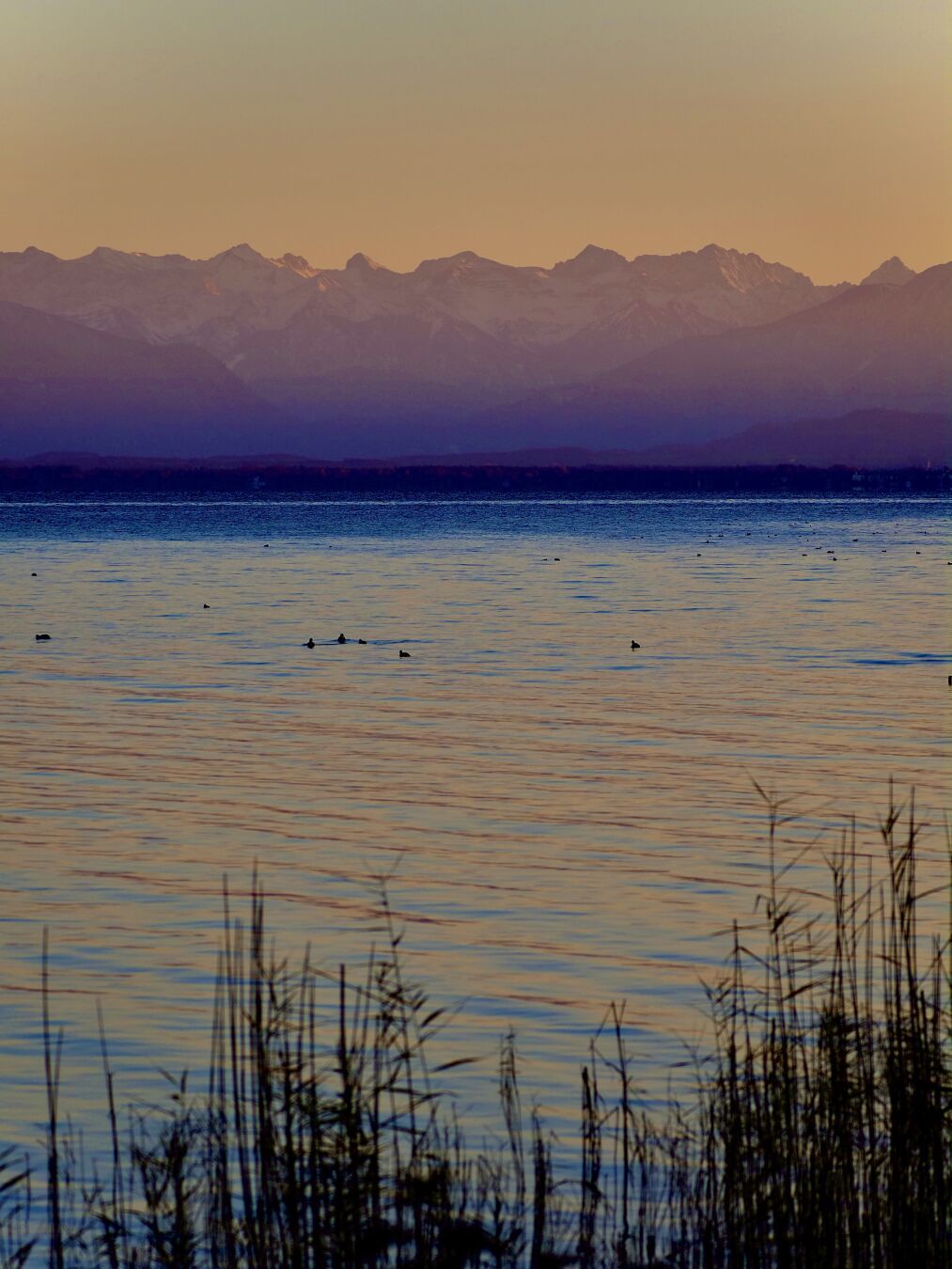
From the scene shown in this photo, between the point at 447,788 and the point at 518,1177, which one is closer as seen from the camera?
the point at 518,1177

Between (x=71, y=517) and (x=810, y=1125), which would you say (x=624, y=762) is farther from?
(x=71, y=517)

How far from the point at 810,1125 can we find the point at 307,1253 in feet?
8.05

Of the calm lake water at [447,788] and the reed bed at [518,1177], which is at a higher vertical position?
the reed bed at [518,1177]

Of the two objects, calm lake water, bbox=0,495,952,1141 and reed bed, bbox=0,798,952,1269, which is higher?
reed bed, bbox=0,798,952,1269

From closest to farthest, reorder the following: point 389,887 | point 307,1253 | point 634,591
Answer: point 307,1253 → point 389,887 → point 634,591

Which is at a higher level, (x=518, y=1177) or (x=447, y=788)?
(x=518, y=1177)

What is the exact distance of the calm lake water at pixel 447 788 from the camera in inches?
545

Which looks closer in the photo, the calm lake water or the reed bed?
the reed bed

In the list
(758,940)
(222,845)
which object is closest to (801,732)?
(222,845)

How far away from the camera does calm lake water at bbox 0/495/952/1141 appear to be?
13.9 meters

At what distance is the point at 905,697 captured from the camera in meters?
32.9

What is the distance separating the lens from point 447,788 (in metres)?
23.2

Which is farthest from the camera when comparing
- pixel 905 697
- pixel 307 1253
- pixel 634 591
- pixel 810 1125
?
pixel 634 591

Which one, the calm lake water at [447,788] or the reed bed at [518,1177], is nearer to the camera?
the reed bed at [518,1177]
